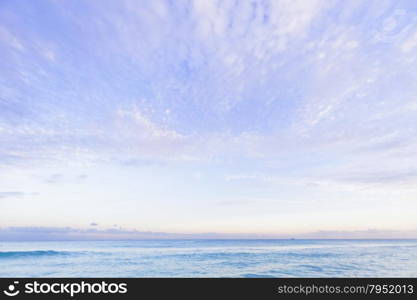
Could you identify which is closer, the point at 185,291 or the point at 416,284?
the point at 185,291

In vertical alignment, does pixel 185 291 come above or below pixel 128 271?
above

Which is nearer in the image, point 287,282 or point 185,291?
point 185,291

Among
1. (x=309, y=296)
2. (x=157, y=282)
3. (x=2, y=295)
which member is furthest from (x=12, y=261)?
(x=309, y=296)

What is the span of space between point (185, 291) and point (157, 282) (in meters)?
0.57

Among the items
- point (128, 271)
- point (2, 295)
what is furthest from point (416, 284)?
point (128, 271)

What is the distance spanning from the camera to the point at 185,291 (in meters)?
5.15

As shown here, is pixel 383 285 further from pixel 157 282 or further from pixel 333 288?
pixel 157 282

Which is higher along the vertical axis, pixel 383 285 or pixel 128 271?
pixel 383 285

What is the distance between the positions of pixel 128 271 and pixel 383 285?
17.4 meters

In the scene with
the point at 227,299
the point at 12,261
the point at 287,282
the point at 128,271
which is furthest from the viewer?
the point at 12,261

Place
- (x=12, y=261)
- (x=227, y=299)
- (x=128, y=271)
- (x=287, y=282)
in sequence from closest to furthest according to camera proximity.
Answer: (x=227, y=299) → (x=287, y=282) → (x=128, y=271) → (x=12, y=261)

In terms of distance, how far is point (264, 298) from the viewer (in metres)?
5.20

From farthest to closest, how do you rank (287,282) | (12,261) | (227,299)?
(12,261), (287,282), (227,299)

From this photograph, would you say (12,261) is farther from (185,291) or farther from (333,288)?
(333,288)
